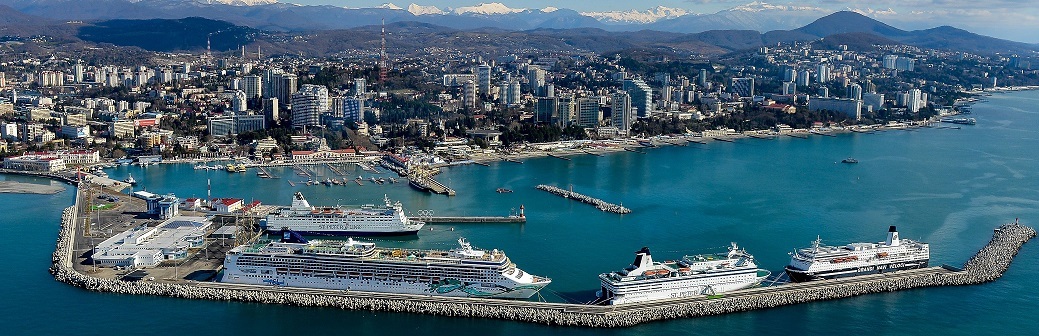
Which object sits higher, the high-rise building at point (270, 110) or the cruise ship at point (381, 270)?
the high-rise building at point (270, 110)

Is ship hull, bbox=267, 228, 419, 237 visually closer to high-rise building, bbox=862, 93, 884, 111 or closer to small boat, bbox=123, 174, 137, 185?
small boat, bbox=123, 174, 137, 185

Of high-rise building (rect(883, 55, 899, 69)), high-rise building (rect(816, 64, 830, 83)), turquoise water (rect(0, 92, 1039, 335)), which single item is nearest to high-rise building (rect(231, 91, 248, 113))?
turquoise water (rect(0, 92, 1039, 335))

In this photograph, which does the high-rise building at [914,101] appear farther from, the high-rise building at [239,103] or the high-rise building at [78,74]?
the high-rise building at [78,74]

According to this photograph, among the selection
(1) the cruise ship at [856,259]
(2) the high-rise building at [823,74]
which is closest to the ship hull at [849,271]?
(1) the cruise ship at [856,259]

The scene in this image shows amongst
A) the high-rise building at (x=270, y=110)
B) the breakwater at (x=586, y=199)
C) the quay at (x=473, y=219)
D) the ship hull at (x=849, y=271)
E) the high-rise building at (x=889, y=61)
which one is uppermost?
the high-rise building at (x=889, y=61)

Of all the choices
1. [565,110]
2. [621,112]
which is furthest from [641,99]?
[565,110]

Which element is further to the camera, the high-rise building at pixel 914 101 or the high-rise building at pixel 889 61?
the high-rise building at pixel 889 61

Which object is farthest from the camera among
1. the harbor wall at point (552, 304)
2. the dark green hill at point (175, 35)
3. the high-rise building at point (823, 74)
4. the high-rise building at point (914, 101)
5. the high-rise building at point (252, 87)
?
the dark green hill at point (175, 35)

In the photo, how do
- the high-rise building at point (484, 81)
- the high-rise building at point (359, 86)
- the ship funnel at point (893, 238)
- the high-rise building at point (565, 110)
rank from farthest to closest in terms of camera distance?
Answer: the high-rise building at point (484, 81), the high-rise building at point (359, 86), the high-rise building at point (565, 110), the ship funnel at point (893, 238)
